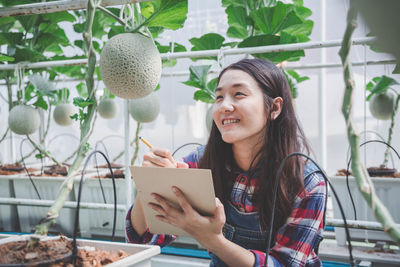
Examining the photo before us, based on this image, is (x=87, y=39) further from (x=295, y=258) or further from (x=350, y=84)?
(x=295, y=258)

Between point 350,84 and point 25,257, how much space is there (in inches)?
18.6

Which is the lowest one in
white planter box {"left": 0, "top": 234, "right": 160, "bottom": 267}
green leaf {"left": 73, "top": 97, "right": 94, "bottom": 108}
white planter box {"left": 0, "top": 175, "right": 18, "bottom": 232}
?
white planter box {"left": 0, "top": 175, "right": 18, "bottom": 232}

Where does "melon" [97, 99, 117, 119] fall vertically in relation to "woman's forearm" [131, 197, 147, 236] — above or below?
above

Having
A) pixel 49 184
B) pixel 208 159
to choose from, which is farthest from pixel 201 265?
pixel 49 184

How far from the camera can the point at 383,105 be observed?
74.0 inches

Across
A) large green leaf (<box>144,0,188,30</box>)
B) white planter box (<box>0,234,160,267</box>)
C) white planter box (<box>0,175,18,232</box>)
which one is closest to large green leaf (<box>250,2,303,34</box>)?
large green leaf (<box>144,0,188,30</box>)

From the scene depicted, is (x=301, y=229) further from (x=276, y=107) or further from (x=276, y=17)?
(x=276, y=17)

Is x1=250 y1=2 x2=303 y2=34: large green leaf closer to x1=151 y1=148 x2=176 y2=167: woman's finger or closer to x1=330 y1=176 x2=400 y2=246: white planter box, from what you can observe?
x1=330 y1=176 x2=400 y2=246: white planter box

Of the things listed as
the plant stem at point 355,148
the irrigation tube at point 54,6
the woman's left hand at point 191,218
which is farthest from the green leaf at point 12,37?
the plant stem at point 355,148

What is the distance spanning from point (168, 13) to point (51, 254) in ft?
1.86

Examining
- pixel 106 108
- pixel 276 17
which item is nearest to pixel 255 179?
pixel 276 17

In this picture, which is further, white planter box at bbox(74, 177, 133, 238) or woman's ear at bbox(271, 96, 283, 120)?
white planter box at bbox(74, 177, 133, 238)

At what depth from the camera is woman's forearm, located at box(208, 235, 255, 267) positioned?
0.75 m

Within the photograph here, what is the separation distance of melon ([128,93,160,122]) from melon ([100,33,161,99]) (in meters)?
0.86
